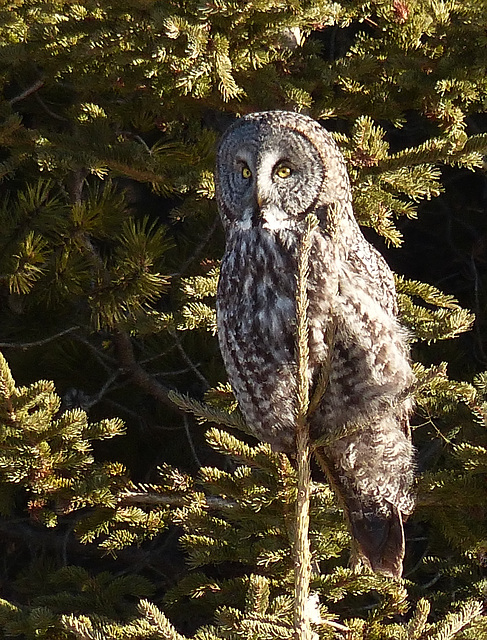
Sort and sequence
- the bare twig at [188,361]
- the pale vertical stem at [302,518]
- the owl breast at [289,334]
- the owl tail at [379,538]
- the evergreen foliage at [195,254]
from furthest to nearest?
the bare twig at [188,361], the owl tail at [379,538], the evergreen foliage at [195,254], the owl breast at [289,334], the pale vertical stem at [302,518]

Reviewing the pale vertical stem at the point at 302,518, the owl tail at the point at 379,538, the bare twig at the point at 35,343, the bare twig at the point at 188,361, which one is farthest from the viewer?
the bare twig at the point at 188,361

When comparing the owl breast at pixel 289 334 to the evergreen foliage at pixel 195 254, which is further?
the evergreen foliage at pixel 195 254

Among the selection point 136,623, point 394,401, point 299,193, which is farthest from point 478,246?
point 394,401

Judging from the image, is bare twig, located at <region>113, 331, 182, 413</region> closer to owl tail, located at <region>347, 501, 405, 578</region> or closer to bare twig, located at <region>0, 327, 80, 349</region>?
bare twig, located at <region>0, 327, 80, 349</region>

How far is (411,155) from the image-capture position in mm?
2719

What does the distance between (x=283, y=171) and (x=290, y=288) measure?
35cm

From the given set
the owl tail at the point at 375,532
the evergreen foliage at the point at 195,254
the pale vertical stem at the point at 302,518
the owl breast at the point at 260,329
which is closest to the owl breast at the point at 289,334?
the owl breast at the point at 260,329

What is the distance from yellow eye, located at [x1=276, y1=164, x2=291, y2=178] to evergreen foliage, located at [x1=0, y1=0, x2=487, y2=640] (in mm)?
254

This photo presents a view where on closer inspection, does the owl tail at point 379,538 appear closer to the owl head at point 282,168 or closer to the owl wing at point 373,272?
the owl wing at point 373,272

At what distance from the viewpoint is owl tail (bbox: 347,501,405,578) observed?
2592mm

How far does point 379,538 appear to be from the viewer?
8.63ft

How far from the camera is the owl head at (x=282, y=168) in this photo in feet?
7.86

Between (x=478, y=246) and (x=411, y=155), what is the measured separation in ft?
5.25

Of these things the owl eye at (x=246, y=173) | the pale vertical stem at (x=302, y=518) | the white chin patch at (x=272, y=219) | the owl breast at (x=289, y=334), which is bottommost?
the pale vertical stem at (x=302, y=518)
